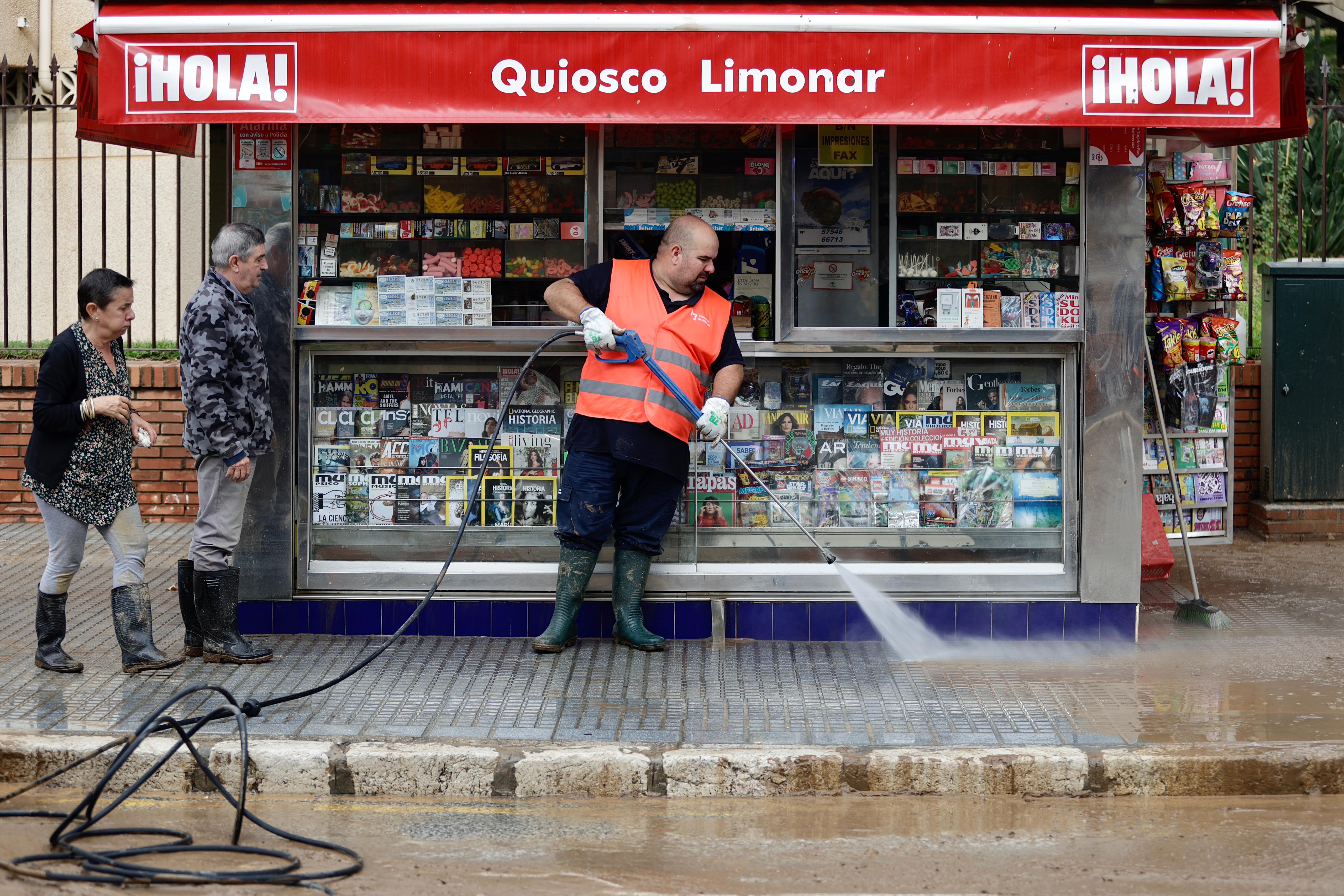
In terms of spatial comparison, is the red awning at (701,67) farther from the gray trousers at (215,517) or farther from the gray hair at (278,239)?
the gray trousers at (215,517)

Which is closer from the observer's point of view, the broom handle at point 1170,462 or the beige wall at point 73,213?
the broom handle at point 1170,462

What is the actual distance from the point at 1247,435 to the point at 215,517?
23.5 ft

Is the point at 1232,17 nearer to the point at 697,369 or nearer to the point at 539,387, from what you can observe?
the point at 697,369

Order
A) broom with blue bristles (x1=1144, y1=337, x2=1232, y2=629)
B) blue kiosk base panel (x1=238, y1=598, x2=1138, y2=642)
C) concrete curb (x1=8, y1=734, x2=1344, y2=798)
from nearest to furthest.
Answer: concrete curb (x1=8, y1=734, x2=1344, y2=798) → blue kiosk base panel (x1=238, y1=598, x2=1138, y2=642) → broom with blue bristles (x1=1144, y1=337, x2=1232, y2=629)

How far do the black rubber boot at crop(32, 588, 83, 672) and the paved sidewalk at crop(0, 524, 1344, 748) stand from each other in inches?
2.8

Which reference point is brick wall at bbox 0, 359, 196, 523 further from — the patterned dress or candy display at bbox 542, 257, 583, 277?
candy display at bbox 542, 257, 583, 277

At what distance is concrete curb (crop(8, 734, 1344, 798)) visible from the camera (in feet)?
15.9

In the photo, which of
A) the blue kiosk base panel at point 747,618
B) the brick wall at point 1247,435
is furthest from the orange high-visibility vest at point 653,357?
the brick wall at point 1247,435

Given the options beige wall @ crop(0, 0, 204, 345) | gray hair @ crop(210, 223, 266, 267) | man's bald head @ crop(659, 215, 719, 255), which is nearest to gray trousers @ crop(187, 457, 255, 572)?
gray hair @ crop(210, 223, 266, 267)

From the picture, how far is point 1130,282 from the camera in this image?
21.2 ft

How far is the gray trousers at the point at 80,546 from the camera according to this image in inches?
227

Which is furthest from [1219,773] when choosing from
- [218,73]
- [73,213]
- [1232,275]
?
[73,213]

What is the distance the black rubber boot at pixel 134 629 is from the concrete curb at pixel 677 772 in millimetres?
1014

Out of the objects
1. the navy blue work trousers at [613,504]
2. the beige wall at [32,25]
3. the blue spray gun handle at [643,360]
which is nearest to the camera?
the blue spray gun handle at [643,360]
